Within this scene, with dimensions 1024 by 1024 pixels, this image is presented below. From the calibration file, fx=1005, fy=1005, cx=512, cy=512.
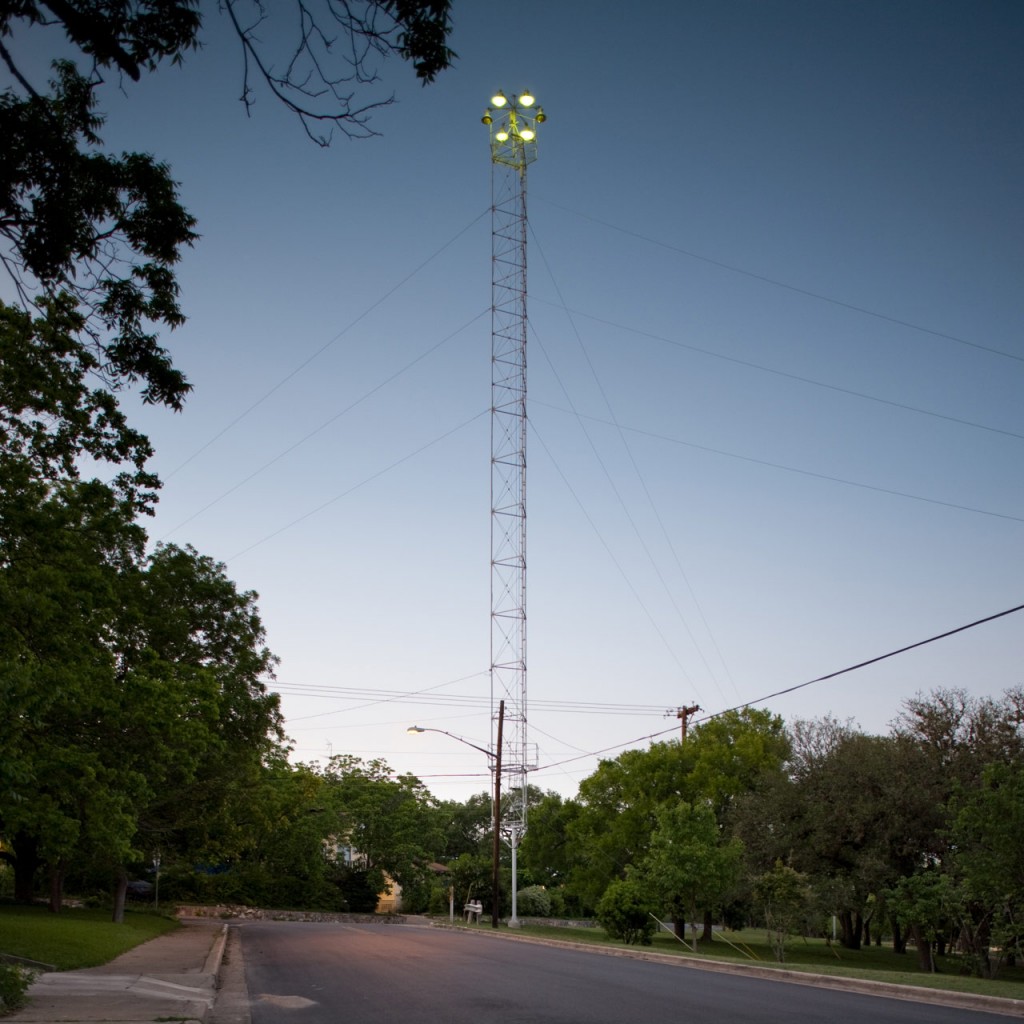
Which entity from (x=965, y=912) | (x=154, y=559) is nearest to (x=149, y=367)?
(x=154, y=559)

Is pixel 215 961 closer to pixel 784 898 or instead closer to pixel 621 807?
pixel 784 898

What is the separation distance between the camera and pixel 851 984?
17391 millimetres

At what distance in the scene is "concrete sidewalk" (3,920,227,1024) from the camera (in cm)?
1138

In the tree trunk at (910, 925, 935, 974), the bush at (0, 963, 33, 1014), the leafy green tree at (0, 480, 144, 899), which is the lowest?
the tree trunk at (910, 925, 935, 974)

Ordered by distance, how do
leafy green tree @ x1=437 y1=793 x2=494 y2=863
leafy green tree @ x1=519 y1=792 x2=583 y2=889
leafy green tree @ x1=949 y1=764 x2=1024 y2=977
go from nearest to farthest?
leafy green tree @ x1=949 y1=764 x2=1024 y2=977 → leafy green tree @ x1=519 y1=792 x2=583 y2=889 → leafy green tree @ x1=437 y1=793 x2=494 y2=863

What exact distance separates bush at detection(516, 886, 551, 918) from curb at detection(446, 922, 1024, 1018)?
116 ft

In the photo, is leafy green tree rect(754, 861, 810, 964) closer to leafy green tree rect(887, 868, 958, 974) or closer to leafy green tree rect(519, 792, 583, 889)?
leafy green tree rect(887, 868, 958, 974)

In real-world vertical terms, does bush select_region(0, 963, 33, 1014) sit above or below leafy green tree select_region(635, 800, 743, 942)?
below

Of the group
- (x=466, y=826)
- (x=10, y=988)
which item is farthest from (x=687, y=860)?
(x=466, y=826)

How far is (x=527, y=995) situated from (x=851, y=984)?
633cm

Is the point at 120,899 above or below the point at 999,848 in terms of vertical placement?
below

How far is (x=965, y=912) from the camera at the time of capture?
29109mm

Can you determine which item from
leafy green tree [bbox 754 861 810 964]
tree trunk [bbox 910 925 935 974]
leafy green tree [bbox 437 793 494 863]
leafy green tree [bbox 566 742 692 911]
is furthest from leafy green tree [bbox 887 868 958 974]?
leafy green tree [bbox 437 793 494 863]

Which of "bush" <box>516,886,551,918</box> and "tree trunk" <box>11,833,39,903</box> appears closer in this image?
"tree trunk" <box>11,833,39,903</box>
